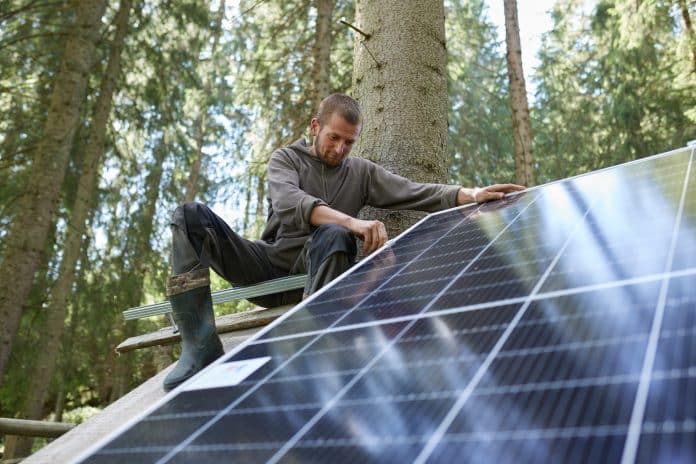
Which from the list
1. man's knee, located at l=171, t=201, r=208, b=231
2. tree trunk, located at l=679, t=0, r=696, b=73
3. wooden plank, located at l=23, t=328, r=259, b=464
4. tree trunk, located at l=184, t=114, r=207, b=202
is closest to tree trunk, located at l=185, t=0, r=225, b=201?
tree trunk, located at l=184, t=114, r=207, b=202

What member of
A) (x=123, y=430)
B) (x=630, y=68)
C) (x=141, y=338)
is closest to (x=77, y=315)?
(x=141, y=338)

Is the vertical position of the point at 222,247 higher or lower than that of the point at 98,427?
higher

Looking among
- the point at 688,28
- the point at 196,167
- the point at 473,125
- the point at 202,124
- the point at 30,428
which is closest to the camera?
the point at 30,428

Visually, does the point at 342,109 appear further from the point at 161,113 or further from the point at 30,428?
the point at 161,113

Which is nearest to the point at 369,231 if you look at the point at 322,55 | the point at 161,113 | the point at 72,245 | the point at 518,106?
the point at 322,55

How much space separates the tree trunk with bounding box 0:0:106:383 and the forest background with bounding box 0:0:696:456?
Result: 0.03 meters

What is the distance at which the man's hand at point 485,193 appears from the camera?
141 inches

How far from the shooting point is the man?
300cm

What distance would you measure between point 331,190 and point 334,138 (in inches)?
14.1

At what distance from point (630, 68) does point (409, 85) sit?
1228 centimetres

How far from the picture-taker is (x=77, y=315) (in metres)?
12.9

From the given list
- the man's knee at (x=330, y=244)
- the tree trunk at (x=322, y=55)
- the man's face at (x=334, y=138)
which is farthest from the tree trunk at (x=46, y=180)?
the man's knee at (x=330, y=244)

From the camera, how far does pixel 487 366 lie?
4.27 ft

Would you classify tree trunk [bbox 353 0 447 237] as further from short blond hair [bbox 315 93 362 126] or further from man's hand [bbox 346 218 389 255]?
man's hand [bbox 346 218 389 255]
